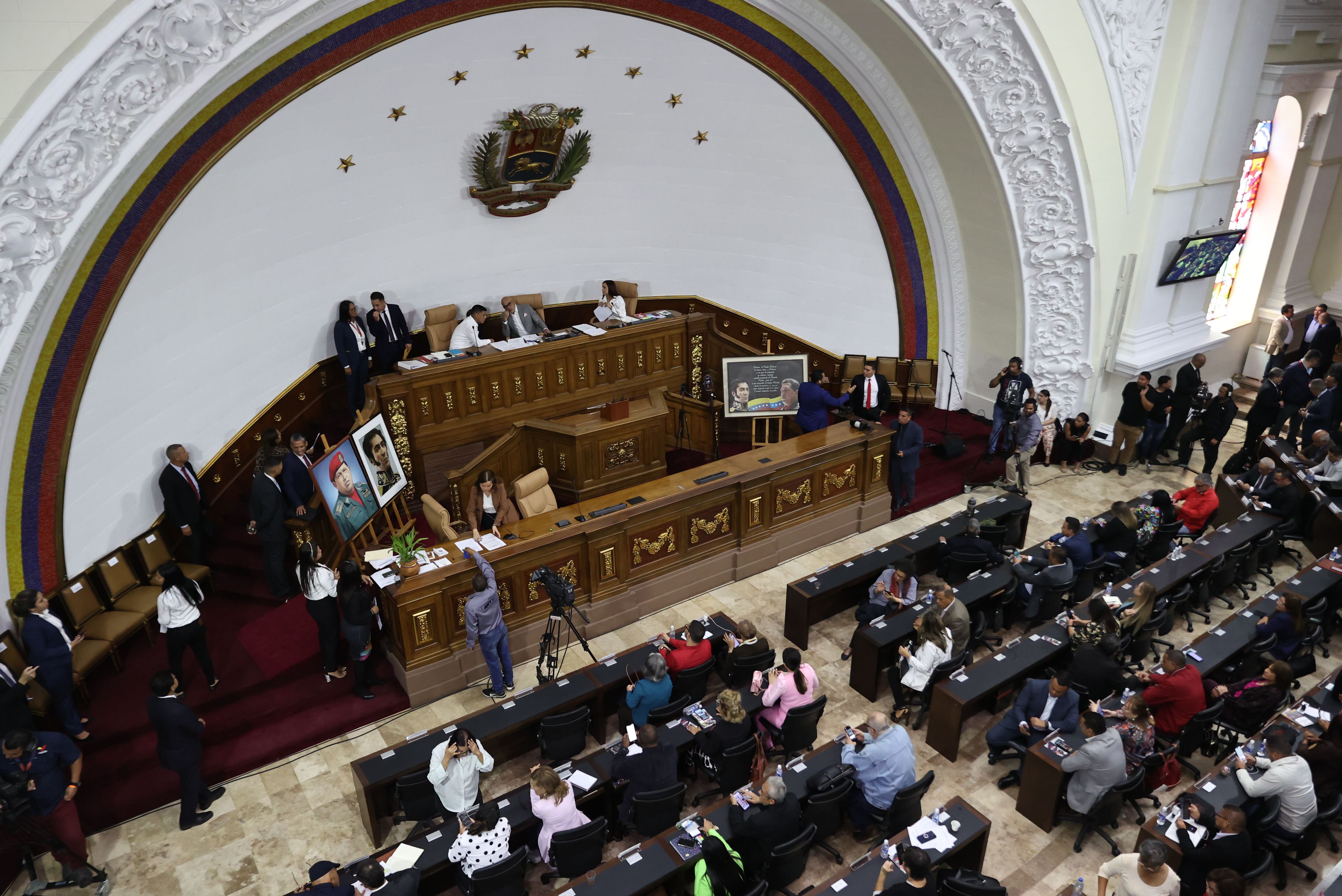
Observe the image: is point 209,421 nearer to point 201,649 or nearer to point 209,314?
point 209,314

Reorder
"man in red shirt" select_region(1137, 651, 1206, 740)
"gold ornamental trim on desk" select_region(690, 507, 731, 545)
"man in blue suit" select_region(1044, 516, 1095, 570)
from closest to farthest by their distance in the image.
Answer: "man in red shirt" select_region(1137, 651, 1206, 740) < "man in blue suit" select_region(1044, 516, 1095, 570) < "gold ornamental trim on desk" select_region(690, 507, 731, 545)

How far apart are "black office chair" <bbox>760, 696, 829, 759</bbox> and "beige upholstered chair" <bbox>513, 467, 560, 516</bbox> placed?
323 cm

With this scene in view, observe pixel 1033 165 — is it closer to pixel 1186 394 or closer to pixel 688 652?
pixel 1186 394

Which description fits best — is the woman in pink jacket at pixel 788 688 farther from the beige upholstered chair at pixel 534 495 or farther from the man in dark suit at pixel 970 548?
the beige upholstered chair at pixel 534 495

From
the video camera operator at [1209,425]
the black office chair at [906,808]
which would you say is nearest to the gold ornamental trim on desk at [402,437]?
the black office chair at [906,808]

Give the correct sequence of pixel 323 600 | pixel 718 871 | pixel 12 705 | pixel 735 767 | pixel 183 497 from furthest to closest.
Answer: pixel 183 497 < pixel 323 600 < pixel 735 767 < pixel 12 705 < pixel 718 871

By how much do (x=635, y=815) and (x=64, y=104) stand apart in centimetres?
579

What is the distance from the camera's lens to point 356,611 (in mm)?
7156

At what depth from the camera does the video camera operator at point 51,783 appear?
5699 mm

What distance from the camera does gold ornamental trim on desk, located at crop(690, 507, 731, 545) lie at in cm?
910

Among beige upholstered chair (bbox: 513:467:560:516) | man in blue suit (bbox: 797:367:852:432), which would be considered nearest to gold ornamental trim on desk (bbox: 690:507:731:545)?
beige upholstered chair (bbox: 513:467:560:516)

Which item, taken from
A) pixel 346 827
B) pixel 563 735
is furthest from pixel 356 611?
pixel 563 735

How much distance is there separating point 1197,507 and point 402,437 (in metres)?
8.48

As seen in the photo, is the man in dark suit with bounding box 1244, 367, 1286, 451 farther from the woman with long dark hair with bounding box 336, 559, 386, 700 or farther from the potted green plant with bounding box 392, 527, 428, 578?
the woman with long dark hair with bounding box 336, 559, 386, 700
